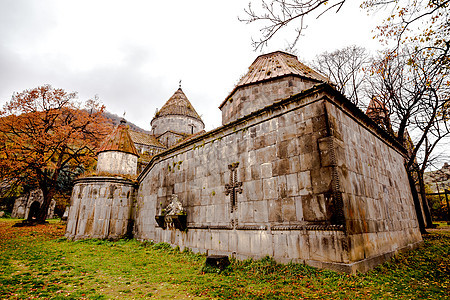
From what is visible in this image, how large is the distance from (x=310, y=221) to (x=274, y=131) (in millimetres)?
2799

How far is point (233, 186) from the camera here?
7.72 m

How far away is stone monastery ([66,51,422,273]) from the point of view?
218 inches

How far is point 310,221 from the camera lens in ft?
18.2

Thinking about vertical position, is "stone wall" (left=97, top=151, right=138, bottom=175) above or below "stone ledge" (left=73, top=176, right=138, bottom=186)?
above

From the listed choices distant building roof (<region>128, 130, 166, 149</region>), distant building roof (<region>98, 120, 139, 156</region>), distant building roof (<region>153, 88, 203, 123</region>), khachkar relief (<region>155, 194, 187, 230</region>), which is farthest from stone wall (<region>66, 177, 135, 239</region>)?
distant building roof (<region>153, 88, 203, 123</region>)

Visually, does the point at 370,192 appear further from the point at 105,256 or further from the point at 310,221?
the point at 105,256

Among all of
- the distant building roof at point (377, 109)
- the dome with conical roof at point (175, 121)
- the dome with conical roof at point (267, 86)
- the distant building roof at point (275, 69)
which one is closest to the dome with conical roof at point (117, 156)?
the dome with conical roof at point (267, 86)

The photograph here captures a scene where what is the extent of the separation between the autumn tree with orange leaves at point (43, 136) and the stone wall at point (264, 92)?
1546 cm

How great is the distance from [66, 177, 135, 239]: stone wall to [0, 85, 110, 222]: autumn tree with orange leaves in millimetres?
7327

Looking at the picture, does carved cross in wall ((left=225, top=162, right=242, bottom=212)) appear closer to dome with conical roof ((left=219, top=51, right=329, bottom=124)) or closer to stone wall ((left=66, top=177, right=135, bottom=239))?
dome with conical roof ((left=219, top=51, right=329, bottom=124))

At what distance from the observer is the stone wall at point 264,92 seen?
9273mm

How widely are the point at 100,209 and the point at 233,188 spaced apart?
8.85 meters

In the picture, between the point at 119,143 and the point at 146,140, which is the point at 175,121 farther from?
the point at 119,143

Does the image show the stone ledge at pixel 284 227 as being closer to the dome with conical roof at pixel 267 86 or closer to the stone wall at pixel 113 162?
the dome with conical roof at pixel 267 86
